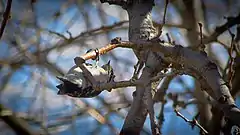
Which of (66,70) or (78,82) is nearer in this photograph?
(78,82)

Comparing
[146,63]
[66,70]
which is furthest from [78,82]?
[66,70]

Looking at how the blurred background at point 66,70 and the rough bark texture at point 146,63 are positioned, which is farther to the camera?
the blurred background at point 66,70

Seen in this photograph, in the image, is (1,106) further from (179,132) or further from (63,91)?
(63,91)

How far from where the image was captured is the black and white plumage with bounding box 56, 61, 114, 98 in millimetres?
328

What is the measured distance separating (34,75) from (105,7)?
1.19 feet

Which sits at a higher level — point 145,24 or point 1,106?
point 145,24

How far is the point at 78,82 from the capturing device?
0.33 m

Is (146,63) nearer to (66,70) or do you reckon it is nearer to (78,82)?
(78,82)

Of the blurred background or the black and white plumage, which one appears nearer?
the black and white plumage

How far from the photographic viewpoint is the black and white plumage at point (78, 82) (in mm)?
328

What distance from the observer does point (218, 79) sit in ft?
1.19

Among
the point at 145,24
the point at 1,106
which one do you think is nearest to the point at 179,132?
the point at 1,106

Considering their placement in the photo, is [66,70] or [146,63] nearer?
[146,63]

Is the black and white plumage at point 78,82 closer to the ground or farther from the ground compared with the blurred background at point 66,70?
farther from the ground
